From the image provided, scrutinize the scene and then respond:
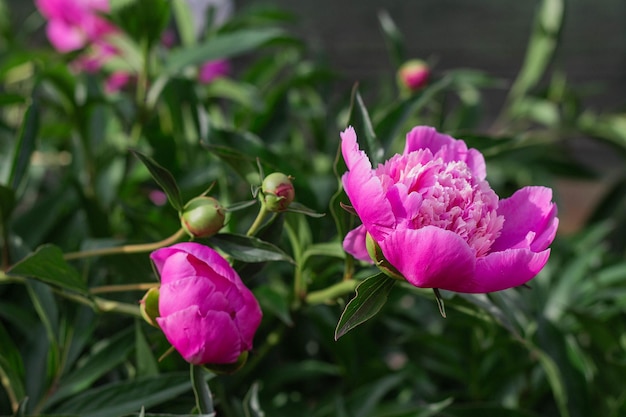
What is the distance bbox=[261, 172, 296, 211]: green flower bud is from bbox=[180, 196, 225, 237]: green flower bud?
27mm

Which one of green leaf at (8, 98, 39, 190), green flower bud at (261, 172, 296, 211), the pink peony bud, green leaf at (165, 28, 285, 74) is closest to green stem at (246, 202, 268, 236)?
green flower bud at (261, 172, 296, 211)

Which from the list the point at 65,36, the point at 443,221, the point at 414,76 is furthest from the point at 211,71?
the point at 443,221

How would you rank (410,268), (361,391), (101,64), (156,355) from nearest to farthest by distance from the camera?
(410,268) → (156,355) → (361,391) → (101,64)

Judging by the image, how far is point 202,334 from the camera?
0.38 metres

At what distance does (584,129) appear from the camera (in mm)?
1008

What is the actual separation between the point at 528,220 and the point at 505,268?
6 cm

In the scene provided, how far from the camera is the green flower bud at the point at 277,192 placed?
15.9 inches

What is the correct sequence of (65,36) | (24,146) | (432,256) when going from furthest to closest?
1. (65,36)
2. (24,146)
3. (432,256)

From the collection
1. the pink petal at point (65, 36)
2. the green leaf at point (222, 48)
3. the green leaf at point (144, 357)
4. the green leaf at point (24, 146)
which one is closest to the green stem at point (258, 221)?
the green leaf at point (144, 357)

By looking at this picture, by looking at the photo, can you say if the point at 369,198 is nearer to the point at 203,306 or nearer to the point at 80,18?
the point at 203,306

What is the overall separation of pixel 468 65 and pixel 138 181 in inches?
71.0

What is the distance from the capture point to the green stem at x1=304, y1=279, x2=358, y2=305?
47 centimetres

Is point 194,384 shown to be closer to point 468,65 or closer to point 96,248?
point 96,248

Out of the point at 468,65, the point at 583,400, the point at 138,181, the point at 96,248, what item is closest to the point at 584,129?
the point at 583,400
